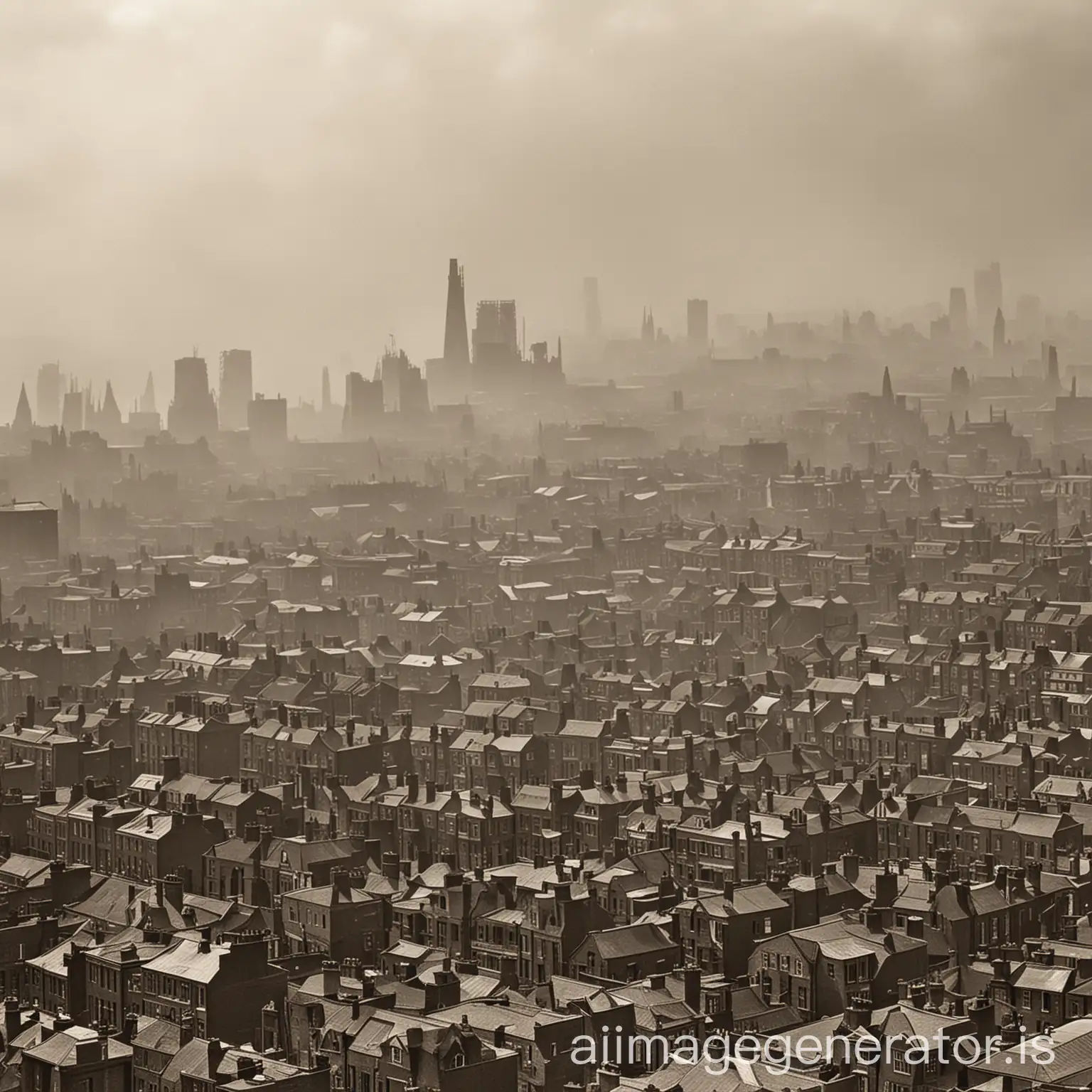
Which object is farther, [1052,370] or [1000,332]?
[1000,332]

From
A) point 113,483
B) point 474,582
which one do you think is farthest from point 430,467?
point 474,582

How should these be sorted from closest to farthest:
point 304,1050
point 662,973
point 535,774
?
1. point 304,1050
2. point 662,973
3. point 535,774

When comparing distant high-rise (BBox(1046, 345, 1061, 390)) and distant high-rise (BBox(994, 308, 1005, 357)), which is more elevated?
distant high-rise (BBox(994, 308, 1005, 357))

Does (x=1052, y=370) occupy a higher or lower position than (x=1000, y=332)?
lower

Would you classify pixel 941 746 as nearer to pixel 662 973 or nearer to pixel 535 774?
pixel 535 774

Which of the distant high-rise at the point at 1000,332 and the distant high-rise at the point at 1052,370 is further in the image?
the distant high-rise at the point at 1000,332

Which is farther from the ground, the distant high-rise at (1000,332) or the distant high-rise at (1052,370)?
the distant high-rise at (1000,332)

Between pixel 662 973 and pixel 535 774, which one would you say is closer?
pixel 662 973

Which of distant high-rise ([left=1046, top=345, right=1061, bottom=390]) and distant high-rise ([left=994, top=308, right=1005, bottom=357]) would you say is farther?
distant high-rise ([left=994, top=308, right=1005, bottom=357])
